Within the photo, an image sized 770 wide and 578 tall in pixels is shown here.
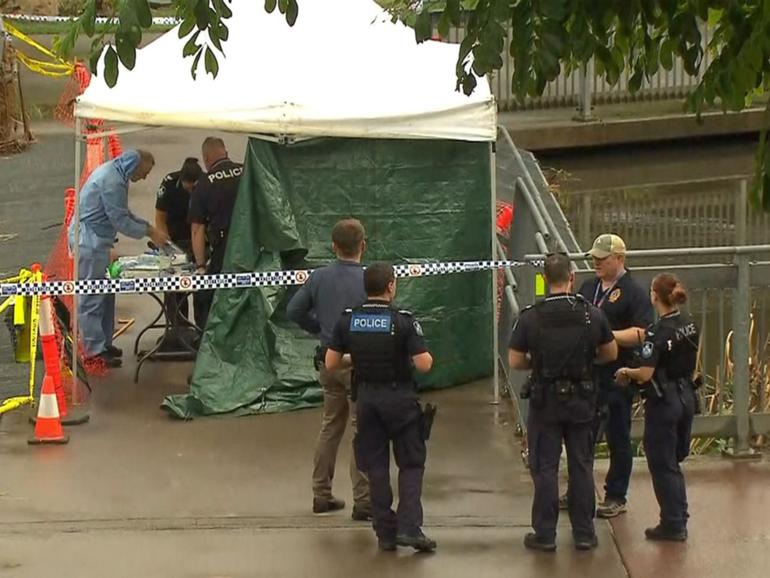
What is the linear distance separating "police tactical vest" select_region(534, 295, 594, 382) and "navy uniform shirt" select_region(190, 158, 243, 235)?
3893 mm

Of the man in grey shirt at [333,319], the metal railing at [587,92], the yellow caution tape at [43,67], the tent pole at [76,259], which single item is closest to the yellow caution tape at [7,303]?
the tent pole at [76,259]

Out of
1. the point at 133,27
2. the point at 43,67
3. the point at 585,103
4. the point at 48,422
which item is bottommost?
the point at 48,422

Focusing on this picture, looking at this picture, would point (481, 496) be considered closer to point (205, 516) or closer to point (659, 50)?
point (205, 516)

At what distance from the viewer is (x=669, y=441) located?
24.6ft

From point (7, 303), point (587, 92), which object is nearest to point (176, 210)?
point (7, 303)

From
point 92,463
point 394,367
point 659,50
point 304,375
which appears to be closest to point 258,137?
point 304,375

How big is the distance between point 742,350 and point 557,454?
6.82 feet

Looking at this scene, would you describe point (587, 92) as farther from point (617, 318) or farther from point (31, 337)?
point (617, 318)

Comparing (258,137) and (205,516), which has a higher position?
(258,137)

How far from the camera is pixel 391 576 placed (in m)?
7.27

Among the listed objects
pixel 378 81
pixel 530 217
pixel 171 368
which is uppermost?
pixel 378 81

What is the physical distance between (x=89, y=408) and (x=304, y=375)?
1.48m

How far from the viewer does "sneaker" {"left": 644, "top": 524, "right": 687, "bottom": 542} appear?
767 centimetres

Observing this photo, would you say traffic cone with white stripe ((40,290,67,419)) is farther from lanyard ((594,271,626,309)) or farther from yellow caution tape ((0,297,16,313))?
lanyard ((594,271,626,309))
